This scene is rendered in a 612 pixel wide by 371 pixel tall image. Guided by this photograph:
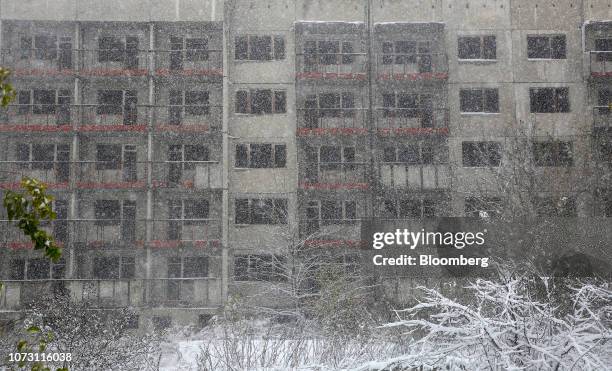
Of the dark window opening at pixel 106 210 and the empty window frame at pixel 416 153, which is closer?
the dark window opening at pixel 106 210

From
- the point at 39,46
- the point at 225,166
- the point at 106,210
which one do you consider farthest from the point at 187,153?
the point at 39,46

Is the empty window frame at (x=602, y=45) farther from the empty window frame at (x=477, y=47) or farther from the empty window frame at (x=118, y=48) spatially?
the empty window frame at (x=118, y=48)

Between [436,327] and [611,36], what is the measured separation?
75.9ft

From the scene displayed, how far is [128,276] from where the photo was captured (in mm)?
22953

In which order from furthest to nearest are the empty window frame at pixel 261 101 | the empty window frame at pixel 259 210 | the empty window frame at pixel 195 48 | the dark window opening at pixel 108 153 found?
the empty window frame at pixel 195 48
the empty window frame at pixel 261 101
the dark window opening at pixel 108 153
the empty window frame at pixel 259 210

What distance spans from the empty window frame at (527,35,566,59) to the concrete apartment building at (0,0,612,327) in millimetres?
59

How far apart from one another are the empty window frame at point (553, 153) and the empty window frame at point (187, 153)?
13112mm

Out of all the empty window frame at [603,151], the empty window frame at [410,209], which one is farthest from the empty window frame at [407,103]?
the empty window frame at [603,151]

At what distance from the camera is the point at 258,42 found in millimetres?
24953

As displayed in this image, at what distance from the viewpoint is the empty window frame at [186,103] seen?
24531mm

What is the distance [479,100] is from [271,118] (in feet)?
28.5

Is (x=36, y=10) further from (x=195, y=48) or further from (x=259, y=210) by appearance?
(x=259, y=210)

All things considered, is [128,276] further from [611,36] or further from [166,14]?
[611,36]

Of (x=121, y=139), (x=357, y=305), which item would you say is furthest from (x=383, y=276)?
(x=121, y=139)
